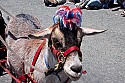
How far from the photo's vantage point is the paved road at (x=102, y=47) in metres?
7.73

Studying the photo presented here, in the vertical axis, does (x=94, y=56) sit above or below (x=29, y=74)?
below

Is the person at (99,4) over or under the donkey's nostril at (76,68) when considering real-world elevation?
under

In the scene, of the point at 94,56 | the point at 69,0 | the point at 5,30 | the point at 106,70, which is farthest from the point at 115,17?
the point at 5,30

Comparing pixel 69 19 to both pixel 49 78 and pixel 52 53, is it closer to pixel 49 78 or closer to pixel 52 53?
pixel 52 53

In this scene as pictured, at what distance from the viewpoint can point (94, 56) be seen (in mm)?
8867

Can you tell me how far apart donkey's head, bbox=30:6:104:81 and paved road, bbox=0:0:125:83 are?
10.1 ft

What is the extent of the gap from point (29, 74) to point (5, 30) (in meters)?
1.50

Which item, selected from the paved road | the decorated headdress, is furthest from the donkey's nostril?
the paved road

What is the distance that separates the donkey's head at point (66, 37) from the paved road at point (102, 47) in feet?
10.1

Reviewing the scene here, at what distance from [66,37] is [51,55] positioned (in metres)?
0.33

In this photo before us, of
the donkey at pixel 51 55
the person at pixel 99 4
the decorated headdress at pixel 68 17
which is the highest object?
the decorated headdress at pixel 68 17

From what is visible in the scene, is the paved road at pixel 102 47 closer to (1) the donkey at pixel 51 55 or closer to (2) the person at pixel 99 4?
(2) the person at pixel 99 4

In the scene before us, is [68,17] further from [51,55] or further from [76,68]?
[76,68]

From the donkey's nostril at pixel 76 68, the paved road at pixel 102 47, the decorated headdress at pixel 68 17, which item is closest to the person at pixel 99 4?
the paved road at pixel 102 47
